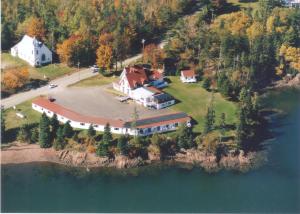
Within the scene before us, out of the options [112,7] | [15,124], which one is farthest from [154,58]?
[15,124]

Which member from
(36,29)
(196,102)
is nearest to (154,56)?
(196,102)

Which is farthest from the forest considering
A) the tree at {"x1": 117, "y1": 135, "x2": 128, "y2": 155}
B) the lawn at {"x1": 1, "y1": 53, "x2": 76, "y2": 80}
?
the tree at {"x1": 117, "y1": 135, "x2": 128, "y2": 155}

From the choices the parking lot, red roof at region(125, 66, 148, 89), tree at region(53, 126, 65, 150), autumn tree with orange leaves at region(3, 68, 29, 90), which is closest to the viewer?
tree at region(53, 126, 65, 150)

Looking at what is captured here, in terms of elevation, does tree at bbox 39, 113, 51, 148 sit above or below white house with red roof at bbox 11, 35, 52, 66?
below

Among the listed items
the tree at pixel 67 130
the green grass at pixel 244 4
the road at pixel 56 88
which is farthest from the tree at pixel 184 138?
the green grass at pixel 244 4

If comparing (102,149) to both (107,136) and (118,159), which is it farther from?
(118,159)

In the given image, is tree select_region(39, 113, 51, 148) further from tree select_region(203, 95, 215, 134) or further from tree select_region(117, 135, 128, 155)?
tree select_region(203, 95, 215, 134)

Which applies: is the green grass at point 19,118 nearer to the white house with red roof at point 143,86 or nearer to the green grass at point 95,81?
the green grass at point 95,81
